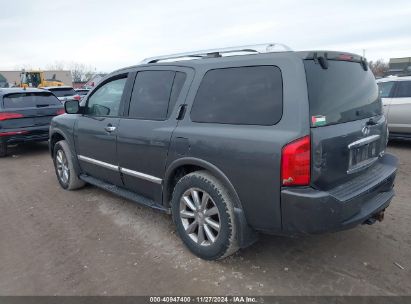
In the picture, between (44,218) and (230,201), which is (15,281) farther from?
(230,201)

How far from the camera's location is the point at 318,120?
8.55 feet

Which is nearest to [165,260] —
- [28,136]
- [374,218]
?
[374,218]

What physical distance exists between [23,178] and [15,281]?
395cm

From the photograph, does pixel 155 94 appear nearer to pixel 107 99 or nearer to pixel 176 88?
pixel 176 88

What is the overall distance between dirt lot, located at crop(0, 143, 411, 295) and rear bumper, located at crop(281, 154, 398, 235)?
54cm

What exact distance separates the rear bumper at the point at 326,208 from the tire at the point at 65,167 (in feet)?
12.1

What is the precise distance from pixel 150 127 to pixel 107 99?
1.17 meters

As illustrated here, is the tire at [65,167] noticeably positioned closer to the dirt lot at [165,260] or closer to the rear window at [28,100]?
the dirt lot at [165,260]

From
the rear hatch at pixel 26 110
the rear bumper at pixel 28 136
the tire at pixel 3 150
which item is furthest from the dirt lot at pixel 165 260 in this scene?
the tire at pixel 3 150

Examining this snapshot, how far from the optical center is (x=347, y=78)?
9.84 feet

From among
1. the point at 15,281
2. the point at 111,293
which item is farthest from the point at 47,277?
the point at 111,293

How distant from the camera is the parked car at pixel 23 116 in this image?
26.6ft

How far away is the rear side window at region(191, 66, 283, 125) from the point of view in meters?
2.75

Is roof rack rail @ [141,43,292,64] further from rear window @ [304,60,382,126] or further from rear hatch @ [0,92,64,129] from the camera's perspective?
rear hatch @ [0,92,64,129]
